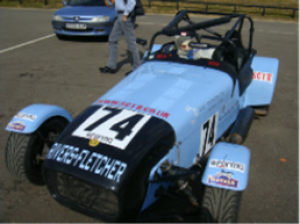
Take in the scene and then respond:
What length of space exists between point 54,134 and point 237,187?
2201mm

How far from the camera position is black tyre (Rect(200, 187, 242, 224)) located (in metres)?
2.67

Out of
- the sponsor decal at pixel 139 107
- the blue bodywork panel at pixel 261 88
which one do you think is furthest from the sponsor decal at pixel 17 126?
the blue bodywork panel at pixel 261 88

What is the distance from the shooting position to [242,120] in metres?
4.17

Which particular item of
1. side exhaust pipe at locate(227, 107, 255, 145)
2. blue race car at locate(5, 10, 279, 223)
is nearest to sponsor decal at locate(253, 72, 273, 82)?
blue race car at locate(5, 10, 279, 223)

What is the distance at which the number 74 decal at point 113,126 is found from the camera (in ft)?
9.29

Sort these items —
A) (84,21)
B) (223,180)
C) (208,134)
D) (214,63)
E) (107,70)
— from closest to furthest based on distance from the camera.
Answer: (223,180) → (208,134) → (214,63) → (107,70) → (84,21)

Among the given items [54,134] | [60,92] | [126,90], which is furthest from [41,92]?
[126,90]

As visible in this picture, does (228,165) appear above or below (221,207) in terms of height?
above

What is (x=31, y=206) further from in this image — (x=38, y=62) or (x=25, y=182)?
(x=38, y=62)

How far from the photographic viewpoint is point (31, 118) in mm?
3426

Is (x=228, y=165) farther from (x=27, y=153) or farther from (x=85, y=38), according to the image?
(x=85, y=38)

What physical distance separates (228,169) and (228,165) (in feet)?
0.15

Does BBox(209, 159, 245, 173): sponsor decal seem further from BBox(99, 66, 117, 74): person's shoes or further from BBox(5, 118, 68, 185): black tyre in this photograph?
BBox(99, 66, 117, 74): person's shoes

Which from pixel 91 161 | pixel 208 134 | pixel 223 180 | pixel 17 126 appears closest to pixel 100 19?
pixel 17 126
